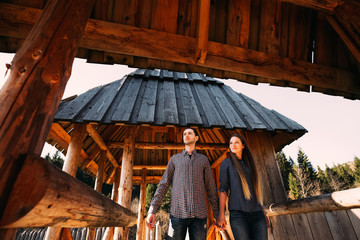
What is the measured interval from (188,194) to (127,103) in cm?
354

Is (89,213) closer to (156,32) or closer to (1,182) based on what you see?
(1,182)

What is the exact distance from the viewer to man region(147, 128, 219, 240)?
7.41 ft

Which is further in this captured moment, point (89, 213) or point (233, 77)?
point (233, 77)

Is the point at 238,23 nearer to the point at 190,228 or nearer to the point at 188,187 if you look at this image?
the point at 188,187

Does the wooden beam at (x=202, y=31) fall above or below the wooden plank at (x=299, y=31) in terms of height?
below

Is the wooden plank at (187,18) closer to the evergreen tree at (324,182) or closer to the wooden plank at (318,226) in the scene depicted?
the wooden plank at (318,226)

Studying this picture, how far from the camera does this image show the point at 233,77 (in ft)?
9.46

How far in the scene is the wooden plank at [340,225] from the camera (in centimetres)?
234

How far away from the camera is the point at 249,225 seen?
7.61ft

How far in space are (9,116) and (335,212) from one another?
3.35 metres

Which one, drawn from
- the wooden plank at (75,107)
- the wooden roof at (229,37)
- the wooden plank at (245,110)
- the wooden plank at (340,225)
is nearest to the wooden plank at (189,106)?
the wooden plank at (245,110)

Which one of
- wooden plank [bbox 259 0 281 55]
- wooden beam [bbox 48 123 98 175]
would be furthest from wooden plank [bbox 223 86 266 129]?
wooden beam [bbox 48 123 98 175]

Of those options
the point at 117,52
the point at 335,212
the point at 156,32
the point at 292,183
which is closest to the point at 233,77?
the point at 156,32

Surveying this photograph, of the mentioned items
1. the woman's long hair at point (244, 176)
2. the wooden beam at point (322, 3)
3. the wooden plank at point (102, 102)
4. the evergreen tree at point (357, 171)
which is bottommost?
the woman's long hair at point (244, 176)
